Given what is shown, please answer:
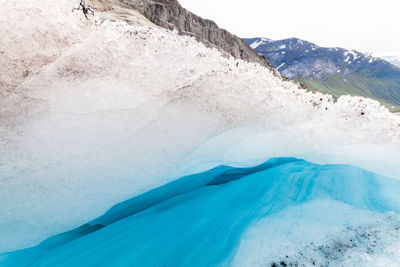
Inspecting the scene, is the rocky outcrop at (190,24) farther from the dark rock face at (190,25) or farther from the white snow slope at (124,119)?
the white snow slope at (124,119)

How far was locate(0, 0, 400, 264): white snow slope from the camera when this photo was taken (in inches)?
164

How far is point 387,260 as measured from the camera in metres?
A: 3.06

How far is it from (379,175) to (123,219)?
4.77 metres

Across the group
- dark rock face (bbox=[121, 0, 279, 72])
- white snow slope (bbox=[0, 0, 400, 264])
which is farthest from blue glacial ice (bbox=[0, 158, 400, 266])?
dark rock face (bbox=[121, 0, 279, 72])

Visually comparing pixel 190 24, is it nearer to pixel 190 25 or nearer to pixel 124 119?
pixel 190 25

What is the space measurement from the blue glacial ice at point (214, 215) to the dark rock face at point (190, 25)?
56.2m

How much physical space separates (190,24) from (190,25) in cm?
29

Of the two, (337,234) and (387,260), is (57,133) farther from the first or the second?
(387,260)

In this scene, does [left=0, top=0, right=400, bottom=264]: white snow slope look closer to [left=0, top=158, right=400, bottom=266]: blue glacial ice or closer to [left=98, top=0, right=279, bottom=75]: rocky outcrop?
[left=0, top=158, right=400, bottom=266]: blue glacial ice

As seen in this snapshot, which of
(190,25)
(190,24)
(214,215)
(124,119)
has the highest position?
(190,24)

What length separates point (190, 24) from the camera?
226 ft

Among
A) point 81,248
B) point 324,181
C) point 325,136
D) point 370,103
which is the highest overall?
point 370,103

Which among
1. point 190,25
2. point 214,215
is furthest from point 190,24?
point 214,215

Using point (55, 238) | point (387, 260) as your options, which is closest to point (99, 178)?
point (55, 238)
